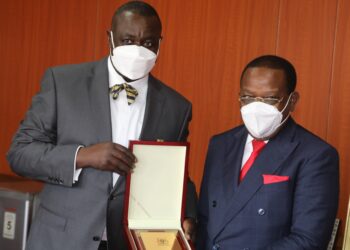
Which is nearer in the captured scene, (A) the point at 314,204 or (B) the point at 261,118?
(A) the point at 314,204

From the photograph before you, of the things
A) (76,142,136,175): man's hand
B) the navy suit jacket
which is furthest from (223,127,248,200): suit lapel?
(76,142,136,175): man's hand

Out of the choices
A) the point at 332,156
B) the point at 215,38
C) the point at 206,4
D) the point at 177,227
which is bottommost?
the point at 177,227

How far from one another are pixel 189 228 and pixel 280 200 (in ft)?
1.06

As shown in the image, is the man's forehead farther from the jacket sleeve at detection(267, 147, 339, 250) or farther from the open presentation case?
the jacket sleeve at detection(267, 147, 339, 250)

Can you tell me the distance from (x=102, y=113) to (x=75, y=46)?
186cm

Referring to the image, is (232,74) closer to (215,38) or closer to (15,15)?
(215,38)

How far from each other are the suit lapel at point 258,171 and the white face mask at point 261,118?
5 cm

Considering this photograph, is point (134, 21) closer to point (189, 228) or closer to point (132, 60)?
point (132, 60)

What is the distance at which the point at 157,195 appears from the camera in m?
1.75

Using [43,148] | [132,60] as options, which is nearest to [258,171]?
[132,60]

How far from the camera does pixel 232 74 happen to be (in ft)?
9.81

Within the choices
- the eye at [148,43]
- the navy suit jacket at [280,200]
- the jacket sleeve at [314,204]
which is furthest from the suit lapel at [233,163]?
the eye at [148,43]

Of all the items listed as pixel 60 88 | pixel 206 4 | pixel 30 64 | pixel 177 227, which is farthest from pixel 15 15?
pixel 177 227

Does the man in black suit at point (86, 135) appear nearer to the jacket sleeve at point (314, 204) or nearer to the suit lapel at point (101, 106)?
the suit lapel at point (101, 106)
